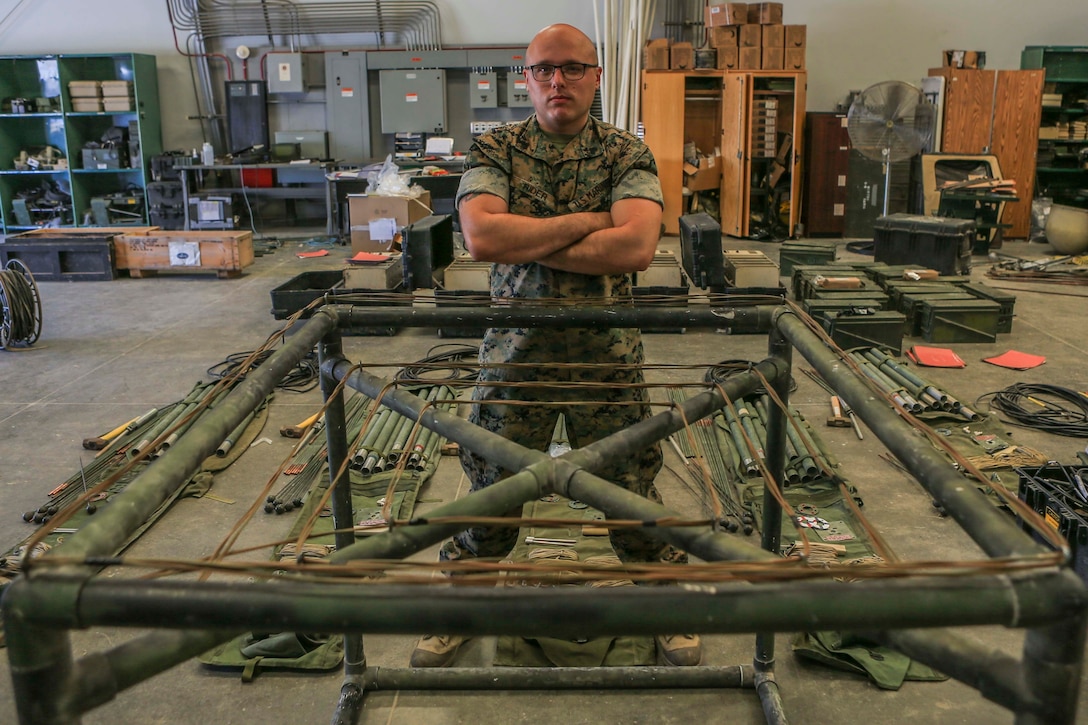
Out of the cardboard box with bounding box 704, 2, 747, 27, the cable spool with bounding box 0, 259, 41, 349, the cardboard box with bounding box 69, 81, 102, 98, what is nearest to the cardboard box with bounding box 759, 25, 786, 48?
the cardboard box with bounding box 704, 2, 747, 27

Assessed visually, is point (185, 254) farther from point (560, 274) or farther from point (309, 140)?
point (560, 274)

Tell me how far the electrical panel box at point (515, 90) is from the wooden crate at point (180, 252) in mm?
4329

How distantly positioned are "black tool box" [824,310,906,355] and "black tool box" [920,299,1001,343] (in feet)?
1.34

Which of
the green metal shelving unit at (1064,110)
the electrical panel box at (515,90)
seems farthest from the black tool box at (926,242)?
the electrical panel box at (515,90)

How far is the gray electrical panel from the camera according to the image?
11.2m

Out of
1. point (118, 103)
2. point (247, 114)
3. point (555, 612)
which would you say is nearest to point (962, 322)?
point (555, 612)

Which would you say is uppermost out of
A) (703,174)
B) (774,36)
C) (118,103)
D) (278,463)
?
(774,36)

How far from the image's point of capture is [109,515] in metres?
1.22

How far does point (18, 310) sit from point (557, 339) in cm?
467

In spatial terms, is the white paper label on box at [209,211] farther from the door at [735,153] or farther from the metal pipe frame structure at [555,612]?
the metal pipe frame structure at [555,612]

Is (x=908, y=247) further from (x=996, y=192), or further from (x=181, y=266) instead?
(x=181, y=266)

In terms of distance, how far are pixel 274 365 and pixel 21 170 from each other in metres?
10.9

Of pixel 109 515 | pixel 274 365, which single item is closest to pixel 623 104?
pixel 274 365

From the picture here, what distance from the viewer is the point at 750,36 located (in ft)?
32.4
